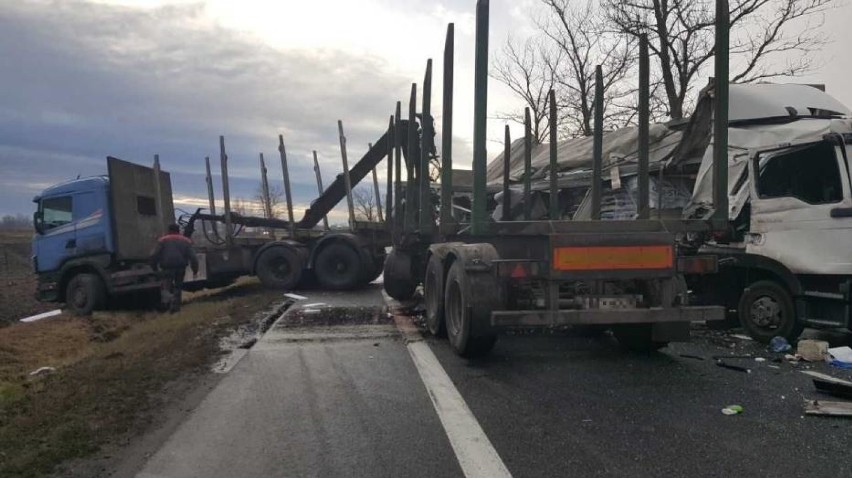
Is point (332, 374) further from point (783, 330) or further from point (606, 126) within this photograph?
point (606, 126)

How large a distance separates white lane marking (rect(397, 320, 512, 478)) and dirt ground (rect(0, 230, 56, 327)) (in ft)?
34.0

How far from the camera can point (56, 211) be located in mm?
14000

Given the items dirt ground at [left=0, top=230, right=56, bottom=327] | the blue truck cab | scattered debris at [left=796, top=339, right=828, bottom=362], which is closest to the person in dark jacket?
the blue truck cab

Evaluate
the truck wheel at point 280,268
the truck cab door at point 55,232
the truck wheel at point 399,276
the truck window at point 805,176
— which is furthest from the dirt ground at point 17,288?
the truck window at point 805,176

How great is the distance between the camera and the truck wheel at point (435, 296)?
7.80 m

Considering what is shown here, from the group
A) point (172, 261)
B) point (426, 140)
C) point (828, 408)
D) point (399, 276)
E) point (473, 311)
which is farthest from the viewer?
point (172, 261)

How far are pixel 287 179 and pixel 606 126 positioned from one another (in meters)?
15.7

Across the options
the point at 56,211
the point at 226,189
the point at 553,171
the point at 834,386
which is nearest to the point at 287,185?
the point at 226,189

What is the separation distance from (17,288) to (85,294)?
9914mm

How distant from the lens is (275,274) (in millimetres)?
16219

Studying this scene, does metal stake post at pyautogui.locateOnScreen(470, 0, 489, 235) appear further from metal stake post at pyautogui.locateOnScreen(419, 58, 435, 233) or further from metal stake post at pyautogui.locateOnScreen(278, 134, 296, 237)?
metal stake post at pyautogui.locateOnScreen(278, 134, 296, 237)

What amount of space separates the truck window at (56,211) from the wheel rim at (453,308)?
1022 centimetres

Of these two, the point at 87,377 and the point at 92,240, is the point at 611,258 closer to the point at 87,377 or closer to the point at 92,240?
the point at 87,377

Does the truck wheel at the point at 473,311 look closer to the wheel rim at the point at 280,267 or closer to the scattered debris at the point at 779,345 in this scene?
the scattered debris at the point at 779,345
